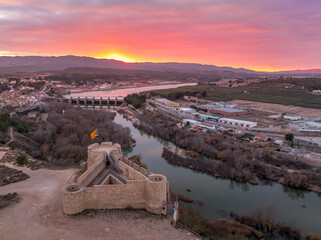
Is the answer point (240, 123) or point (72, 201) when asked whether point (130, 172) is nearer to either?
point (72, 201)

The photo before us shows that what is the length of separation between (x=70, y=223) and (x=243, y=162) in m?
16.4

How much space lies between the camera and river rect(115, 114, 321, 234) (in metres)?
16.3

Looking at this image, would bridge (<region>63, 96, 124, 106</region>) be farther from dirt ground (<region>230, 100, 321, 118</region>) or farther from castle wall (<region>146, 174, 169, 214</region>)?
castle wall (<region>146, 174, 169, 214</region>)

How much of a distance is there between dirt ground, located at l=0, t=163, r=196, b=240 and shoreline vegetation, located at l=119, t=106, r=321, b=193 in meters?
11.5

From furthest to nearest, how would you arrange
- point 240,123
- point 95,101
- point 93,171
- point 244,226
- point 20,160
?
1. point 95,101
2. point 240,123
3. point 20,160
4. point 244,226
5. point 93,171

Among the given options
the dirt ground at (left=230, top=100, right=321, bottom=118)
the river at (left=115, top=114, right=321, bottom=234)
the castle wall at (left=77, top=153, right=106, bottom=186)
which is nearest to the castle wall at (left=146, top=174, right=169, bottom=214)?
the castle wall at (left=77, top=153, right=106, bottom=186)

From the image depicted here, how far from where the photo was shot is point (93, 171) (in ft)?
46.1

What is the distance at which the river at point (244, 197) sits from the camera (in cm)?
1634

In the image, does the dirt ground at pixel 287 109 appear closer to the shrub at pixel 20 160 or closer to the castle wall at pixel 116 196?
the castle wall at pixel 116 196

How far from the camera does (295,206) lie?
17953 mm

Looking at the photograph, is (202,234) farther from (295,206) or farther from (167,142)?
(167,142)

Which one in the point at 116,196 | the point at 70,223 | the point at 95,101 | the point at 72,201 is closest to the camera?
the point at 70,223

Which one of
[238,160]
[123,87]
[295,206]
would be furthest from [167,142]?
[123,87]

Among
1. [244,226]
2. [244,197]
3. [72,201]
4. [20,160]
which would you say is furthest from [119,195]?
[244,197]
